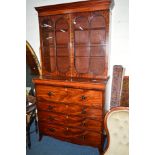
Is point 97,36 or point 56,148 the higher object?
point 97,36

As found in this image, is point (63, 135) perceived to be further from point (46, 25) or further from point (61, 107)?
point (46, 25)

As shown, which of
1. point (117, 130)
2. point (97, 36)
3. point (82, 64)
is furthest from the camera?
point (82, 64)

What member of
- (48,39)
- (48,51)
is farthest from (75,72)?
(48,39)

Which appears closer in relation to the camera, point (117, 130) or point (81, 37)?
point (117, 130)

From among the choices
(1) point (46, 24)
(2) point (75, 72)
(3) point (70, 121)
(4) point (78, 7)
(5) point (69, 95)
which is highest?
(4) point (78, 7)

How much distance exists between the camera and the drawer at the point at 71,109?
6.95 ft

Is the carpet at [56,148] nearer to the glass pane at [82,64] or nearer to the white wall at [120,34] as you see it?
the white wall at [120,34]

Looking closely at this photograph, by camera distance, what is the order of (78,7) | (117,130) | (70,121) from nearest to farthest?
(117,130)
(78,7)
(70,121)

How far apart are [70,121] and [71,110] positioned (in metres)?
0.19

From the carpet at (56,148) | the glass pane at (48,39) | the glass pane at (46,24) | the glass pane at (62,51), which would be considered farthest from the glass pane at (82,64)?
the carpet at (56,148)

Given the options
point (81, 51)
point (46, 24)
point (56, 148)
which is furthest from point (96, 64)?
point (56, 148)

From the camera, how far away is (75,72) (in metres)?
2.39

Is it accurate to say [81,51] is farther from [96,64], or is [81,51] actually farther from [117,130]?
[117,130]
